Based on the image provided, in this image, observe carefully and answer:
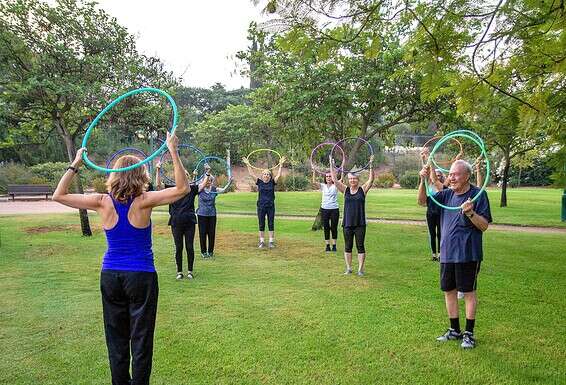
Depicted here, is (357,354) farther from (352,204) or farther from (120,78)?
(120,78)

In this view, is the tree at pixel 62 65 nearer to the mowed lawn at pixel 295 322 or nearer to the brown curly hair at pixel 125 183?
the mowed lawn at pixel 295 322

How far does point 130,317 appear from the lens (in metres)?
3.83

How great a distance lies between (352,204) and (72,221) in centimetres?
1404

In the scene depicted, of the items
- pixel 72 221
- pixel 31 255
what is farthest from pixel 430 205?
pixel 72 221

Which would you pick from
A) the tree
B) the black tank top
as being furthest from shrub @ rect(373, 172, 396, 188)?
the black tank top

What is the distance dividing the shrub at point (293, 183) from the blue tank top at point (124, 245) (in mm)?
36529

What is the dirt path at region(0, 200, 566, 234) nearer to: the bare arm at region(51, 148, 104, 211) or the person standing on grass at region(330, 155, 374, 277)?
the person standing on grass at region(330, 155, 374, 277)

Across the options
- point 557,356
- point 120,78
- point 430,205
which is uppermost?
point 120,78

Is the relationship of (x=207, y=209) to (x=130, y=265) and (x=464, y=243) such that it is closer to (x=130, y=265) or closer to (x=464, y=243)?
(x=464, y=243)

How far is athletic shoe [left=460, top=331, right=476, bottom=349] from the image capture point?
536cm

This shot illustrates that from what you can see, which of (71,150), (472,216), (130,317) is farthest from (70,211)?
(472,216)

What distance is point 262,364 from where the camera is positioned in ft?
16.2

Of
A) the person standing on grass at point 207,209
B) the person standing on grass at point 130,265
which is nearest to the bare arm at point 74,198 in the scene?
the person standing on grass at point 130,265

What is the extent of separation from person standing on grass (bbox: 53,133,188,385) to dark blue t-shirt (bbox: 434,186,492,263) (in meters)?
3.33
